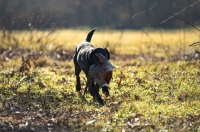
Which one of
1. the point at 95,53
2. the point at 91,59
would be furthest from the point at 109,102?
the point at 95,53

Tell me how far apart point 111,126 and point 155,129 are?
659 millimetres

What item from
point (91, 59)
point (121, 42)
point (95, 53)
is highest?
point (121, 42)

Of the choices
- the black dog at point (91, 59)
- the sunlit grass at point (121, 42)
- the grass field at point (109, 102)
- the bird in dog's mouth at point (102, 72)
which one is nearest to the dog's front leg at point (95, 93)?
the black dog at point (91, 59)

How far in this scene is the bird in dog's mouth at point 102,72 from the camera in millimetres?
8066

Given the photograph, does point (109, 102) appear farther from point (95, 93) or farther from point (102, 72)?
point (102, 72)

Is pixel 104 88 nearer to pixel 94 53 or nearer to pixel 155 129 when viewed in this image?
pixel 94 53

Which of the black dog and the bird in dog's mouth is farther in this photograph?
the black dog

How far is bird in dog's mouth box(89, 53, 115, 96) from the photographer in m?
8.07

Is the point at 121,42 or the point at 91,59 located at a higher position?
the point at 121,42

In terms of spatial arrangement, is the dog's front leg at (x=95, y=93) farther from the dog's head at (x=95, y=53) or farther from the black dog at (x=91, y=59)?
the dog's head at (x=95, y=53)

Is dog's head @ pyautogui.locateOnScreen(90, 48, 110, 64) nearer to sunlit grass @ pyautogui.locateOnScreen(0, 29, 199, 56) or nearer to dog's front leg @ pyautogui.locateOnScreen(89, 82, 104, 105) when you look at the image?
dog's front leg @ pyautogui.locateOnScreen(89, 82, 104, 105)

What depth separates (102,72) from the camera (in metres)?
8.12

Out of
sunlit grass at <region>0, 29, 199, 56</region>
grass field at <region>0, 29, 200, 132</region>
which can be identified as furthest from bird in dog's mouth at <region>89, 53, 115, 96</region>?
sunlit grass at <region>0, 29, 199, 56</region>

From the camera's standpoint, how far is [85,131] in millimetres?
6945
